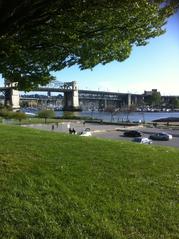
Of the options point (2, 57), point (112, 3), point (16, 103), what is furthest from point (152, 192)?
point (16, 103)

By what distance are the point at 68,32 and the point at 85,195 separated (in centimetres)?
335

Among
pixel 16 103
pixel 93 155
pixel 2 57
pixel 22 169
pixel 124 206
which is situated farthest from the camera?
pixel 16 103

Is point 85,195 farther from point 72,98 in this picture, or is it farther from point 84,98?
point 84,98

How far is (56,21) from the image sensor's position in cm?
868

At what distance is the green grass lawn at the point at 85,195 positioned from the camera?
20.0 feet

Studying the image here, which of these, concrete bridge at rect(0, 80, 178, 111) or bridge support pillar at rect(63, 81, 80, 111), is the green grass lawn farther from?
bridge support pillar at rect(63, 81, 80, 111)

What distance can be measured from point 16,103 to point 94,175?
131 m

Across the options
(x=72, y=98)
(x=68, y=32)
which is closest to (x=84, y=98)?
(x=72, y=98)

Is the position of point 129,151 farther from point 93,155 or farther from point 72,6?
point 72,6

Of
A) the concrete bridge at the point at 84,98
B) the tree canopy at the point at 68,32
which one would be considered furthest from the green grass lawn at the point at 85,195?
the concrete bridge at the point at 84,98

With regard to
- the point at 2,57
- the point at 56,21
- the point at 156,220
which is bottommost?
the point at 156,220

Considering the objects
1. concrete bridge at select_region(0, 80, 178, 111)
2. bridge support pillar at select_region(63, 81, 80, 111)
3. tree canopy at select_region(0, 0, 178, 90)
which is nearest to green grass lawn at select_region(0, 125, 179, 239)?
tree canopy at select_region(0, 0, 178, 90)

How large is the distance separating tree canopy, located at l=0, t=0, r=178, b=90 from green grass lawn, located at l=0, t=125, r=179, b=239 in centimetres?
199

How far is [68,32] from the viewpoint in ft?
29.2
